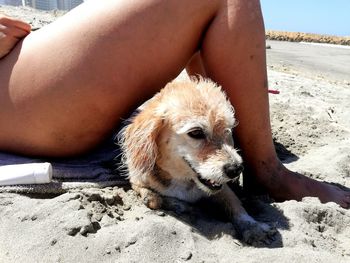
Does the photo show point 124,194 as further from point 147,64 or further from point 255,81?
point 255,81

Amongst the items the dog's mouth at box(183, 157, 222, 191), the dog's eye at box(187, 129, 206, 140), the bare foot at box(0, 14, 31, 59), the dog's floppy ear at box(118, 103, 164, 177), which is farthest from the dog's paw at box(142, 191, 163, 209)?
the bare foot at box(0, 14, 31, 59)

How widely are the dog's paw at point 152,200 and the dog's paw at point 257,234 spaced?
1.42 ft

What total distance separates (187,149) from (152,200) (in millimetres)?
328

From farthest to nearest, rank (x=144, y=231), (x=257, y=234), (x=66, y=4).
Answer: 1. (x=66, y=4)
2. (x=257, y=234)
3. (x=144, y=231)

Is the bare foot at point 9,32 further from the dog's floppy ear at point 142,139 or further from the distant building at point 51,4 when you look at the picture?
the distant building at point 51,4

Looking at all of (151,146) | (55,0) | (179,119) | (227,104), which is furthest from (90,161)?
(55,0)

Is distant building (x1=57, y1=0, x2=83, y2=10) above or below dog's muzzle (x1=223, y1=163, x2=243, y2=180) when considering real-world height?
below

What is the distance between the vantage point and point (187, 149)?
2.31 metres

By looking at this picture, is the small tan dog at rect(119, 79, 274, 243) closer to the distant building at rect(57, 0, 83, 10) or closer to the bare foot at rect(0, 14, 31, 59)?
the bare foot at rect(0, 14, 31, 59)

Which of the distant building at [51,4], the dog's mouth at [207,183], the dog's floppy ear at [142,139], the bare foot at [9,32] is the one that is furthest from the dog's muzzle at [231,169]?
the distant building at [51,4]

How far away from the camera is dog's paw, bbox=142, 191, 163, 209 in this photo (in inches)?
93.2

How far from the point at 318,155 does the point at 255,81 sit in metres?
1.21

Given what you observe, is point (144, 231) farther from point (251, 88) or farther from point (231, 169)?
point (251, 88)

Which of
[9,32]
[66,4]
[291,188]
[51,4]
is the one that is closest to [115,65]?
[9,32]
